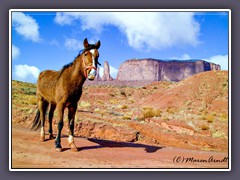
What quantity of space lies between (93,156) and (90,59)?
→ 2.42m

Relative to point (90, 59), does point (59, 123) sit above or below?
below

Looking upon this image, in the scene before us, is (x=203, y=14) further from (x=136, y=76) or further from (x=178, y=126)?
(x=136, y=76)

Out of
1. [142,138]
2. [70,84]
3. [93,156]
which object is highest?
[70,84]

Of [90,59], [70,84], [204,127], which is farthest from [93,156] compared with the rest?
[204,127]

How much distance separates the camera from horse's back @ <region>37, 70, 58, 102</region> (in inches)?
316

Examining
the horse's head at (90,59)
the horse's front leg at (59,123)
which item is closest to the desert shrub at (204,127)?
the horse's front leg at (59,123)

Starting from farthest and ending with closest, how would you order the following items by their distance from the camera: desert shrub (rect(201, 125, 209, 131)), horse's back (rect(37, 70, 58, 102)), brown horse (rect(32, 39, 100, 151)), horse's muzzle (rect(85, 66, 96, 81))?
desert shrub (rect(201, 125, 209, 131)), horse's back (rect(37, 70, 58, 102)), brown horse (rect(32, 39, 100, 151)), horse's muzzle (rect(85, 66, 96, 81))

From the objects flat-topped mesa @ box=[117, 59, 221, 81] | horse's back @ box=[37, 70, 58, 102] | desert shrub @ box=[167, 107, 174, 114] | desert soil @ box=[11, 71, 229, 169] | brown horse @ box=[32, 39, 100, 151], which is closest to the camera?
brown horse @ box=[32, 39, 100, 151]

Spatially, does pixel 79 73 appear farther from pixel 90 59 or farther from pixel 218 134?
pixel 218 134

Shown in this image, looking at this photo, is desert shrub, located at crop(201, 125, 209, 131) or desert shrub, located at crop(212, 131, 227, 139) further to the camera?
desert shrub, located at crop(201, 125, 209, 131)

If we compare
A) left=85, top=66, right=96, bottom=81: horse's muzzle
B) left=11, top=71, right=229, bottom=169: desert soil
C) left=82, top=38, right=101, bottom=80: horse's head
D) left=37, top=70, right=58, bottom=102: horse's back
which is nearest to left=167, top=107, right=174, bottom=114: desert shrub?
left=11, top=71, right=229, bottom=169: desert soil

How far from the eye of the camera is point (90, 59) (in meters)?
7.08

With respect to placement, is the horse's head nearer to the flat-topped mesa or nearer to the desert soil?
the desert soil

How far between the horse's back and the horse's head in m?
1.24
